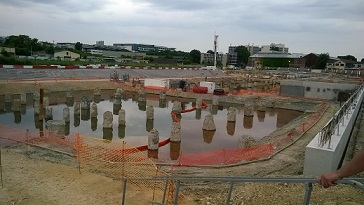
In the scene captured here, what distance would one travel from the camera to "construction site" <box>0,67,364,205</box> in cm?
816

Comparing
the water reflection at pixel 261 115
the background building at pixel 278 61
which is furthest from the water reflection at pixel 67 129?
the background building at pixel 278 61

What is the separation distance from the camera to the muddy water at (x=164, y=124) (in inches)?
781

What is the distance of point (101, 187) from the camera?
9.03 metres

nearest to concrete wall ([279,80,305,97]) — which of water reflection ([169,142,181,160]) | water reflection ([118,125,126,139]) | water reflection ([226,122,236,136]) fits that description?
water reflection ([226,122,236,136])

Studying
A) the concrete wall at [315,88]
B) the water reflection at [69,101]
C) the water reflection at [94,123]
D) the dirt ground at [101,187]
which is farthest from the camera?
the concrete wall at [315,88]

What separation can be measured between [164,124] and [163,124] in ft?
0.28

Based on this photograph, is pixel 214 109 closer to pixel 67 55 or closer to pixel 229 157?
pixel 229 157

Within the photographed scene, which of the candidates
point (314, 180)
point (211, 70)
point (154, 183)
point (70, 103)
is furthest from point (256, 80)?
point (314, 180)

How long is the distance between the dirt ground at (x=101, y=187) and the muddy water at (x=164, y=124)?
6348 millimetres

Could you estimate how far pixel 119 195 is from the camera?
8.56 meters

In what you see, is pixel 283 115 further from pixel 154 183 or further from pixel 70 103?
pixel 154 183

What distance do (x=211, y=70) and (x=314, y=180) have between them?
233ft

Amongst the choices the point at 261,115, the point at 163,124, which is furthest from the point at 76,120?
the point at 261,115

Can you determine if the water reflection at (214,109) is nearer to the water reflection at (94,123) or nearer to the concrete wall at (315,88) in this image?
the concrete wall at (315,88)
